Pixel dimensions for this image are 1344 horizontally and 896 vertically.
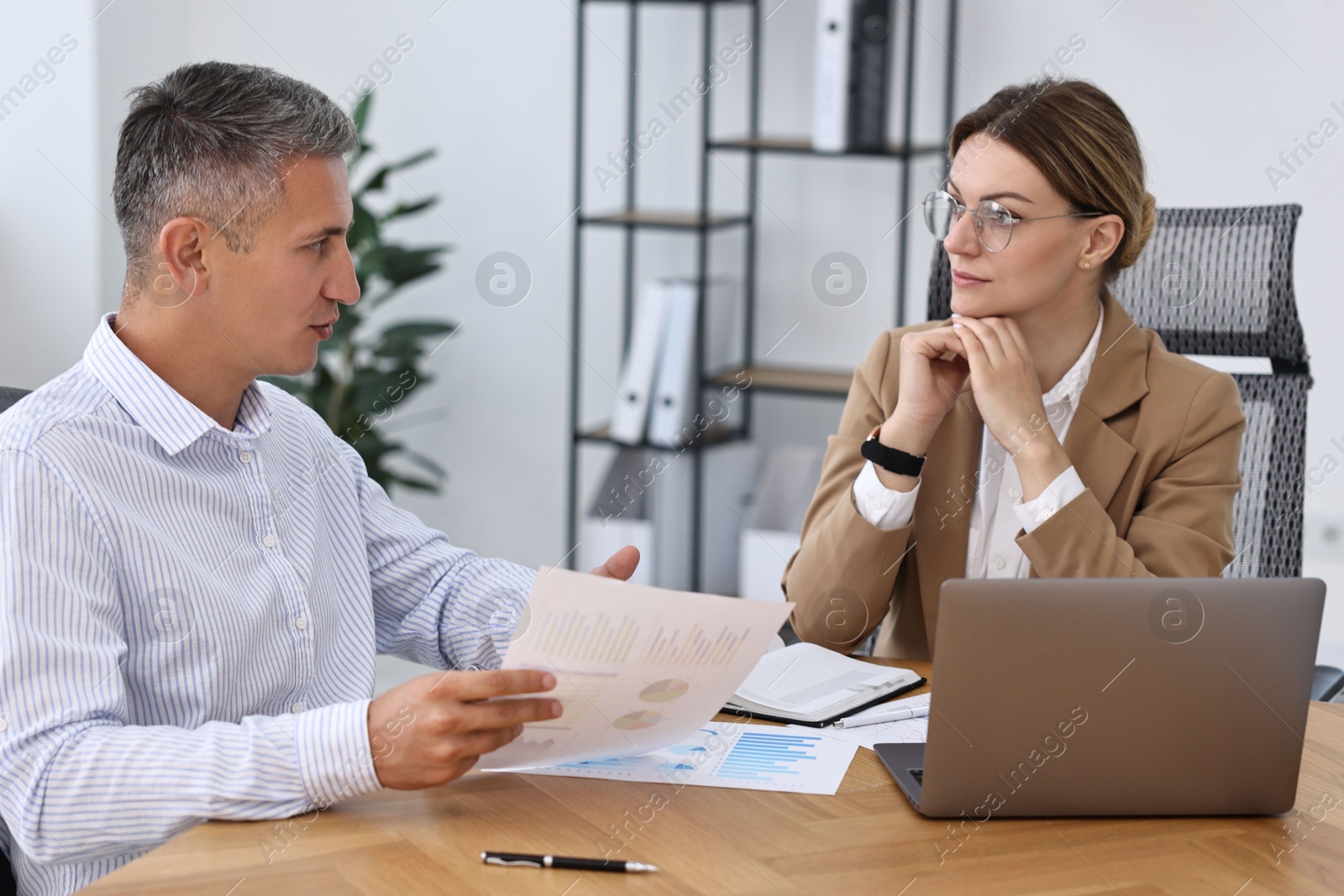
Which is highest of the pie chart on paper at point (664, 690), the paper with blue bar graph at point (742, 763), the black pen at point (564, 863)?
the pie chart on paper at point (664, 690)

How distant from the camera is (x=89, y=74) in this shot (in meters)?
3.01

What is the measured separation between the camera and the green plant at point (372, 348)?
320 centimetres

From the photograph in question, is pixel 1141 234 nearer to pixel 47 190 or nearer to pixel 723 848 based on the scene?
pixel 723 848

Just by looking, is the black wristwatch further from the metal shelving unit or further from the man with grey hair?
the metal shelving unit

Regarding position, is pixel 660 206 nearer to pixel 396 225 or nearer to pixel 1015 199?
pixel 396 225

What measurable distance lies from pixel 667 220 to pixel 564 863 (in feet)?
8.26

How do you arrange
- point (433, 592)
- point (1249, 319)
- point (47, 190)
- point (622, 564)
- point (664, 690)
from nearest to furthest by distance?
point (664, 690) → point (622, 564) → point (433, 592) → point (1249, 319) → point (47, 190)

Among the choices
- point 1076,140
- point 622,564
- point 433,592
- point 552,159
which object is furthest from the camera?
point 552,159

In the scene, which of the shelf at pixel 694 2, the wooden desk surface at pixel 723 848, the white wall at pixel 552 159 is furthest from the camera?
the shelf at pixel 694 2

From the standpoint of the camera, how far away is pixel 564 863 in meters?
0.96

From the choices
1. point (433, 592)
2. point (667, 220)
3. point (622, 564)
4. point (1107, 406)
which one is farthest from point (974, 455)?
point (667, 220)

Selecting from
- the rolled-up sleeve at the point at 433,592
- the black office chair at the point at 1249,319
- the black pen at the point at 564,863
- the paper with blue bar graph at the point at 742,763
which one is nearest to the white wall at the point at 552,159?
the black office chair at the point at 1249,319

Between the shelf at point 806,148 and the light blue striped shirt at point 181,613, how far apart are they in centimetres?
190

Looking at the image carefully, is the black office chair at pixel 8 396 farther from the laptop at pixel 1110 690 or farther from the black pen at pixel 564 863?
the laptop at pixel 1110 690
